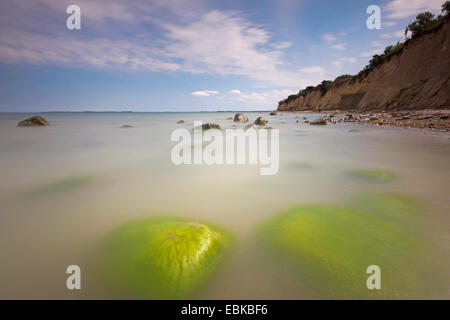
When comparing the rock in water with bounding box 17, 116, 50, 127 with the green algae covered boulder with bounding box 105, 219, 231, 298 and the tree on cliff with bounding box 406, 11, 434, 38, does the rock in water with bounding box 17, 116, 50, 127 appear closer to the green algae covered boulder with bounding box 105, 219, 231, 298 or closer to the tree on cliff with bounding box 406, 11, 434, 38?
the green algae covered boulder with bounding box 105, 219, 231, 298

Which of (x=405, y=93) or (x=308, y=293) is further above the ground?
(x=405, y=93)

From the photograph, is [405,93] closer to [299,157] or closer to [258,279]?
[299,157]

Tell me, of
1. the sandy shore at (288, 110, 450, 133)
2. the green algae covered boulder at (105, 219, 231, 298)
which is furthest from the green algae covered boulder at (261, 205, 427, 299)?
the sandy shore at (288, 110, 450, 133)

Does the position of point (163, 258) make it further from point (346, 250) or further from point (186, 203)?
point (346, 250)

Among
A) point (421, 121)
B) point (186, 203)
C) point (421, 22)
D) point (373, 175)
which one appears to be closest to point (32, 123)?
point (186, 203)

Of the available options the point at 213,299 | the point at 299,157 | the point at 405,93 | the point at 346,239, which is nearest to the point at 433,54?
the point at 405,93

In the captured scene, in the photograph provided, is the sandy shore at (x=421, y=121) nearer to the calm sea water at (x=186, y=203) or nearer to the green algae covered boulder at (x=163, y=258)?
the calm sea water at (x=186, y=203)
